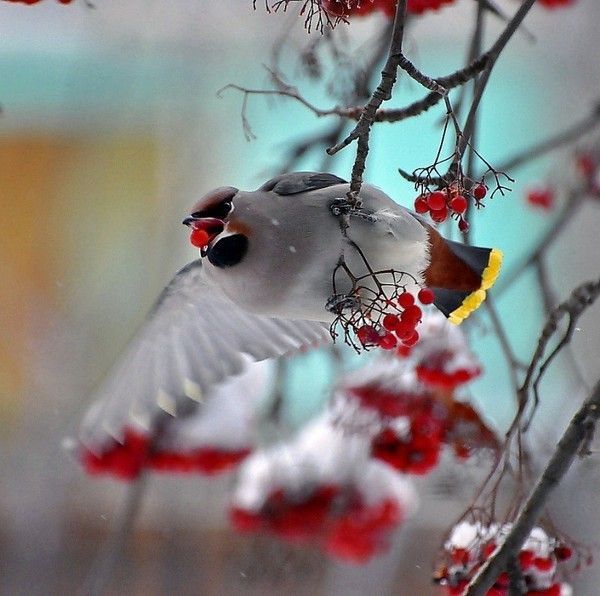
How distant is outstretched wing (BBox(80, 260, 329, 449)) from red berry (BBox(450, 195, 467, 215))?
438 millimetres

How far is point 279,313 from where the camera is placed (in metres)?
1.06

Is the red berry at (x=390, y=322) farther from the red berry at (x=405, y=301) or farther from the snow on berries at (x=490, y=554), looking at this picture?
the snow on berries at (x=490, y=554)

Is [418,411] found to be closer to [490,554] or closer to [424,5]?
[490,554]

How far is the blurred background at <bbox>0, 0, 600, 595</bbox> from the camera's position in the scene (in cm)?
334

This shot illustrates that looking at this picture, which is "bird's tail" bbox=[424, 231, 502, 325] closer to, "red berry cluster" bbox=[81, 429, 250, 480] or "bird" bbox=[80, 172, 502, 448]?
"bird" bbox=[80, 172, 502, 448]

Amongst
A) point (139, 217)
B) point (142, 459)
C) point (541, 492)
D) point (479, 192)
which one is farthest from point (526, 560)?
point (139, 217)

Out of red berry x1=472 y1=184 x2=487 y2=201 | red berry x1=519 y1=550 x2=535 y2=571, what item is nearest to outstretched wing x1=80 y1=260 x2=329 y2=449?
red berry x1=519 y1=550 x2=535 y2=571

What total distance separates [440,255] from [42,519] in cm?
272

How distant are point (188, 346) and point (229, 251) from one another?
0.38 metres

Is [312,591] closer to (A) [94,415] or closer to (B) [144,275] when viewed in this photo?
(B) [144,275]

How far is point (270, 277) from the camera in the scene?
3.38 feet

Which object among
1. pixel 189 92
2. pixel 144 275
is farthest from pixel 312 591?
pixel 189 92

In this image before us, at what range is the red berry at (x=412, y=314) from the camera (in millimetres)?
1028

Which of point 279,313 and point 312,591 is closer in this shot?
Result: point 279,313
